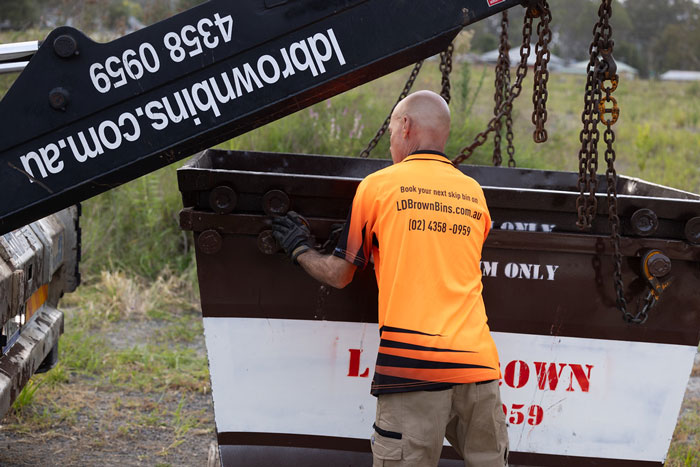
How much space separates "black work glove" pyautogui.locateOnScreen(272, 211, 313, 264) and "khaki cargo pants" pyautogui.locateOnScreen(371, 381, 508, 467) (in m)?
0.57

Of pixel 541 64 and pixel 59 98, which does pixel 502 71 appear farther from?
pixel 59 98

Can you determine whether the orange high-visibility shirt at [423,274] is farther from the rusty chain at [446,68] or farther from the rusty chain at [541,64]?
the rusty chain at [446,68]

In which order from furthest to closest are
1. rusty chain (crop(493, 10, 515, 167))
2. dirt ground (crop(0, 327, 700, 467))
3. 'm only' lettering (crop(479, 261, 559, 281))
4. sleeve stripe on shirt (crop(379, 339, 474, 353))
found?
dirt ground (crop(0, 327, 700, 467)), rusty chain (crop(493, 10, 515, 167)), 'm only' lettering (crop(479, 261, 559, 281)), sleeve stripe on shirt (crop(379, 339, 474, 353))

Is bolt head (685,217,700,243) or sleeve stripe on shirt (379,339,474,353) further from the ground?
bolt head (685,217,700,243)

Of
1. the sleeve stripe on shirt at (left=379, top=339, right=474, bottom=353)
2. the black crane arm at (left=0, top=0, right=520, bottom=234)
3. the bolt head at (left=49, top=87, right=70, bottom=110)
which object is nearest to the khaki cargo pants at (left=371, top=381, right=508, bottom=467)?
the sleeve stripe on shirt at (left=379, top=339, right=474, bottom=353)

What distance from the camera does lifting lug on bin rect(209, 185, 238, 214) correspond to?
2740 mm

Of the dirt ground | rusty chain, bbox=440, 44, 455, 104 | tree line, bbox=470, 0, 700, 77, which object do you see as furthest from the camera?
tree line, bbox=470, 0, 700, 77

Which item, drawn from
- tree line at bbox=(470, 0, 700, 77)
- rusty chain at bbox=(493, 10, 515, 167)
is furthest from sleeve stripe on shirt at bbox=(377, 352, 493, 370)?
tree line at bbox=(470, 0, 700, 77)

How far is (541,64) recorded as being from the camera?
2.80 meters

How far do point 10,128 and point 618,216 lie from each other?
206cm

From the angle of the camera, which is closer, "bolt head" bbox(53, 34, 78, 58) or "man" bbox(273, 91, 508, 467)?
"bolt head" bbox(53, 34, 78, 58)

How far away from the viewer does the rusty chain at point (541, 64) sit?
259 centimetres

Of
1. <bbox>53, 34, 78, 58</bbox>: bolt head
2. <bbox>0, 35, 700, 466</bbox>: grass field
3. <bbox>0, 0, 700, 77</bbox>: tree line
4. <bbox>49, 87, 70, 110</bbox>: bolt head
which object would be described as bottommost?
<bbox>0, 35, 700, 466</bbox>: grass field

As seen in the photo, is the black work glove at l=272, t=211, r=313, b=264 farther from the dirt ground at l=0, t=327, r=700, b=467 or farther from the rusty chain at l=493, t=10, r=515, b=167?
the dirt ground at l=0, t=327, r=700, b=467
